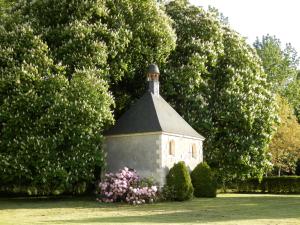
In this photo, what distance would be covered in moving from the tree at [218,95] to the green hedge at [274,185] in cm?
768

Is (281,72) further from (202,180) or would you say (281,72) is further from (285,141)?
(202,180)

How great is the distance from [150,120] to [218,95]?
7.72 m

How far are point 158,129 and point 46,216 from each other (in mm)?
9026

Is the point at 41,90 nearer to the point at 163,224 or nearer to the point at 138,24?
the point at 138,24

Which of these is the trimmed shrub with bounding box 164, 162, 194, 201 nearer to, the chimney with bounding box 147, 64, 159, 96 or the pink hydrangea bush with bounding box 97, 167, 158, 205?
the pink hydrangea bush with bounding box 97, 167, 158, 205

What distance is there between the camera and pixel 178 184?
2472cm

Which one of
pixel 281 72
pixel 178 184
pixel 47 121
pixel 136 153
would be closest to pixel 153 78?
pixel 136 153

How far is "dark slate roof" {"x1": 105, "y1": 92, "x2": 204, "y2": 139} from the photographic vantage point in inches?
998

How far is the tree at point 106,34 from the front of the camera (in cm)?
2567

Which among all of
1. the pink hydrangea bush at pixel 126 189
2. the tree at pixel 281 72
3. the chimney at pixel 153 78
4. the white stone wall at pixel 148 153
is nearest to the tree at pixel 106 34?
the chimney at pixel 153 78

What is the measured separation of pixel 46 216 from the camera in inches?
681

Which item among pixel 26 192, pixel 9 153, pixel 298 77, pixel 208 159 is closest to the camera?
pixel 9 153

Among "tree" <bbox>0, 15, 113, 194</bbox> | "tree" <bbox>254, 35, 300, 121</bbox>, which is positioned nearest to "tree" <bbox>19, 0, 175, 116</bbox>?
"tree" <bbox>0, 15, 113, 194</bbox>

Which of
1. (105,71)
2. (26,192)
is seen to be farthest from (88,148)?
(26,192)
